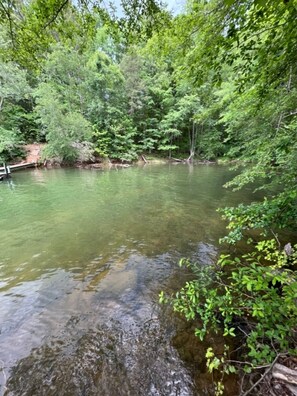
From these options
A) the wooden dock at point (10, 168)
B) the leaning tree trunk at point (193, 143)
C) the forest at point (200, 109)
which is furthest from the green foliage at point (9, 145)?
the leaning tree trunk at point (193, 143)

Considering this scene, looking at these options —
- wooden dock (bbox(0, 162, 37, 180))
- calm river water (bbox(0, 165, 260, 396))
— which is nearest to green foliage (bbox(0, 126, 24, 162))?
wooden dock (bbox(0, 162, 37, 180))

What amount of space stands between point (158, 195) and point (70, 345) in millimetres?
6386

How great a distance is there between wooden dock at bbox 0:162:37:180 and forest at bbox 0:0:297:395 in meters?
1.73

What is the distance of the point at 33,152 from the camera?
17203 millimetres

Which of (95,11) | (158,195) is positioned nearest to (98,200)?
(158,195)

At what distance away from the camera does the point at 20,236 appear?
4.55 meters

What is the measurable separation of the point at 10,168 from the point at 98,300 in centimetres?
1509

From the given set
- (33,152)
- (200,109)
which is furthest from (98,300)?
(200,109)

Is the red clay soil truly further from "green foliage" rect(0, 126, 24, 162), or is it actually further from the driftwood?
the driftwood

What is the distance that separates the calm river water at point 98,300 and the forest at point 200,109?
0.40 m

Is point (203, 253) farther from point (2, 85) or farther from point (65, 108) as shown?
point (2, 85)

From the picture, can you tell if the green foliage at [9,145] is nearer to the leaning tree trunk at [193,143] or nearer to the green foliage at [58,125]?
the green foliage at [58,125]

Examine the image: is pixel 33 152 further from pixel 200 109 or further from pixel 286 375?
pixel 286 375

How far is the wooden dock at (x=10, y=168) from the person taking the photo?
39.1ft
